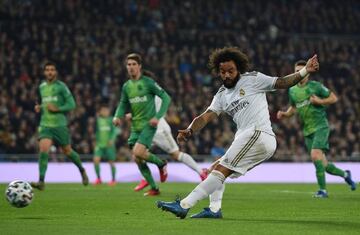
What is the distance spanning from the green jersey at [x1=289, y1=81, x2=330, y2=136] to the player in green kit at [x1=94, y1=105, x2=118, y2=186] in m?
7.50

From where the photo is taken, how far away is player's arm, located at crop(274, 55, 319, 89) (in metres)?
9.41

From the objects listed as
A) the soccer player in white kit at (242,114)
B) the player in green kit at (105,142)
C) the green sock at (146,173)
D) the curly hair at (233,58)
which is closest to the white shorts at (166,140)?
the green sock at (146,173)

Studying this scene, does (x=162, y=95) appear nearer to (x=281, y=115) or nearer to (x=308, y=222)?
(x=281, y=115)

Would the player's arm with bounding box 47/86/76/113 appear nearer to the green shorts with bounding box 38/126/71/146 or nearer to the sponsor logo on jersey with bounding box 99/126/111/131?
the green shorts with bounding box 38/126/71/146

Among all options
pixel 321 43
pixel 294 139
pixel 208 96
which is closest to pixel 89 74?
pixel 208 96

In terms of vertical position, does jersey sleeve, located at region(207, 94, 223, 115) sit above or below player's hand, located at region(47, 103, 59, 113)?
above

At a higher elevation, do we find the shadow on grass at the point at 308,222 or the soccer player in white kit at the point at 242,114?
the soccer player in white kit at the point at 242,114

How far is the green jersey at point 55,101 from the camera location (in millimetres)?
17250

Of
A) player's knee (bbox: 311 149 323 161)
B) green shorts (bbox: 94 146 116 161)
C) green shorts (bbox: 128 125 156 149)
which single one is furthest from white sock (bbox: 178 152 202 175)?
green shorts (bbox: 94 146 116 161)

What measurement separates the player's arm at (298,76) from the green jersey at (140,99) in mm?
5859

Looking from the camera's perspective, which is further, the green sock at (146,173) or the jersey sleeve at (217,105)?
the green sock at (146,173)

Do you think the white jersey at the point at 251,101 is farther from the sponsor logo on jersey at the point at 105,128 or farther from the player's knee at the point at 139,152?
Result: the sponsor logo on jersey at the point at 105,128

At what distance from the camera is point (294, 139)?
2823 centimetres

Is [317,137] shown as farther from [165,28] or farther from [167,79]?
[165,28]
